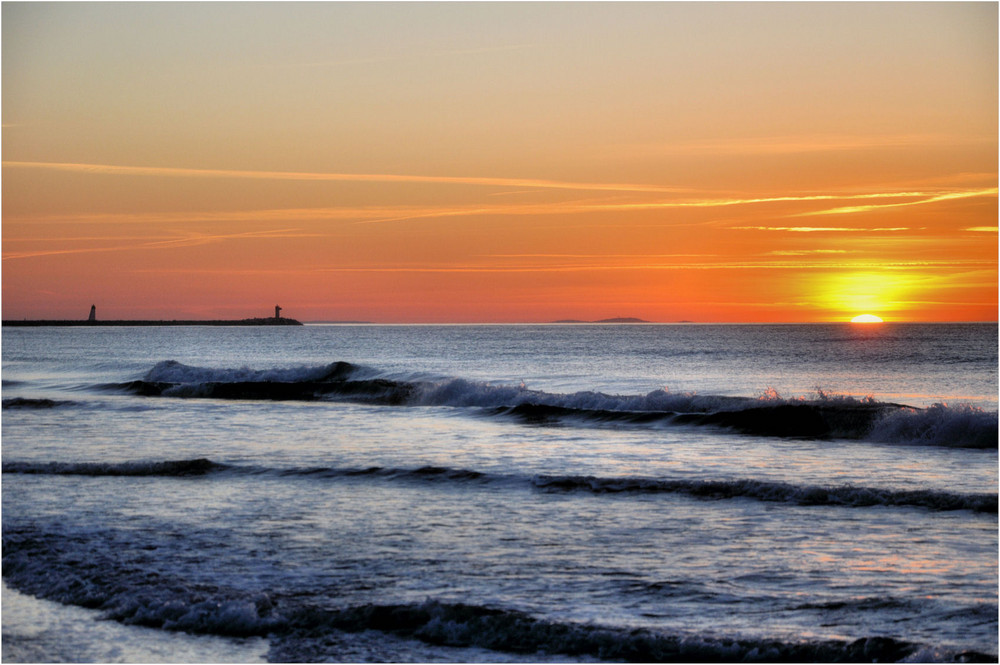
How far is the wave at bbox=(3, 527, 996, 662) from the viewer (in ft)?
24.8

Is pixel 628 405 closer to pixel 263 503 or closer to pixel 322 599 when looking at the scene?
pixel 263 503

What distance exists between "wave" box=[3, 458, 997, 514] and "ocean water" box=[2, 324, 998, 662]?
74 millimetres

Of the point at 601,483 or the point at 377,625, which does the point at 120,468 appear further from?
the point at 377,625

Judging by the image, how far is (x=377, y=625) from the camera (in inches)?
328

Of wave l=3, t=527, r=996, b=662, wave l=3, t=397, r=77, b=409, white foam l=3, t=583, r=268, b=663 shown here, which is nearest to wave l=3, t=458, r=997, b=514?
wave l=3, t=527, r=996, b=662

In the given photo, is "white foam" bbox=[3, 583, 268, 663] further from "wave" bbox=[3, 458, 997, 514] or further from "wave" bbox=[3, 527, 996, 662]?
"wave" bbox=[3, 458, 997, 514]

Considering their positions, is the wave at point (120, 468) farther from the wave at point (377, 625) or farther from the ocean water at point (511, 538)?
the wave at point (377, 625)

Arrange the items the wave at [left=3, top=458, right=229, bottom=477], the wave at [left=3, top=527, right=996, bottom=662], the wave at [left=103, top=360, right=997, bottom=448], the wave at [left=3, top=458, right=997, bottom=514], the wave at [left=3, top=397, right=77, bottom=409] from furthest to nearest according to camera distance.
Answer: the wave at [left=3, top=397, right=77, bottom=409] → the wave at [left=103, top=360, right=997, bottom=448] → the wave at [left=3, top=458, right=229, bottom=477] → the wave at [left=3, top=458, right=997, bottom=514] → the wave at [left=3, top=527, right=996, bottom=662]

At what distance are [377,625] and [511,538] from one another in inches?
134

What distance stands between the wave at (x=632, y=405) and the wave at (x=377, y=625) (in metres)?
15.8

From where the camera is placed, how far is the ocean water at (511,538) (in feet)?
26.3

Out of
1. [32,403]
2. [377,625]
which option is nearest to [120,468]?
[377,625]

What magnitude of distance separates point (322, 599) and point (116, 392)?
36566 mm

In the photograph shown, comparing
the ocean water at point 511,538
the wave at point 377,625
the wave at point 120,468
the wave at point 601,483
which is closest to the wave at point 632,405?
the ocean water at point 511,538
